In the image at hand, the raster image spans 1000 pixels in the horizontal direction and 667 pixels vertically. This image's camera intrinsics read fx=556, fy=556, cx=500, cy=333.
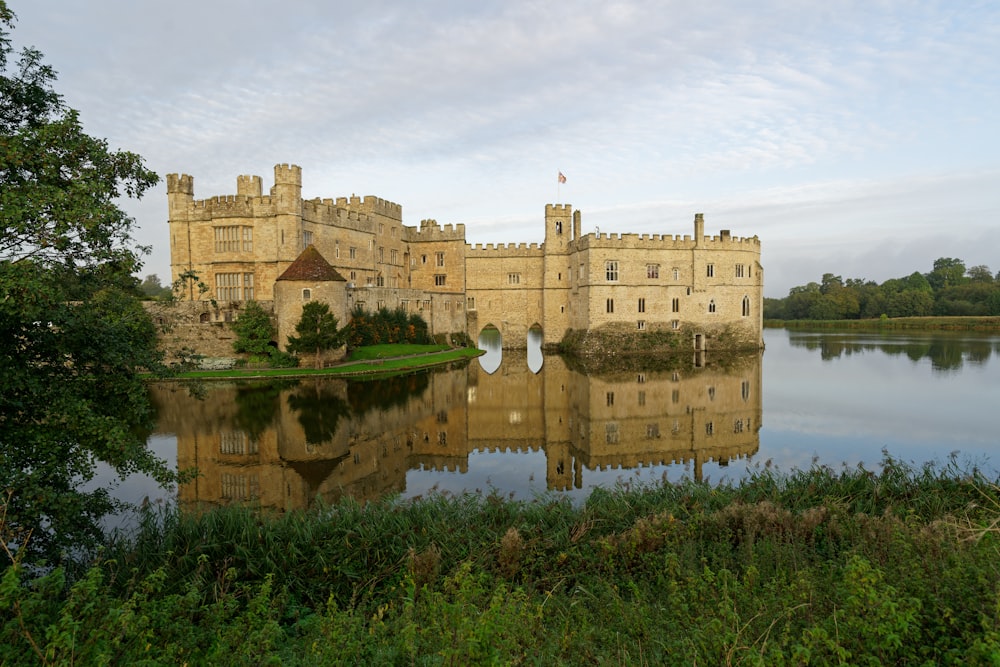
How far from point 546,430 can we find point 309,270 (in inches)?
680

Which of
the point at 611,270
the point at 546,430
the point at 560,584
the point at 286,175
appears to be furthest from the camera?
the point at 611,270

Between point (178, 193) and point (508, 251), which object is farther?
point (508, 251)

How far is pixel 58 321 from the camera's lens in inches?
273

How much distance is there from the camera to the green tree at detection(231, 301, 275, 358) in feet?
94.5

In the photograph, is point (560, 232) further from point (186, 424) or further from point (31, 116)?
point (31, 116)

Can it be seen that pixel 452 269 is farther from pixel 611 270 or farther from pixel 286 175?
pixel 286 175

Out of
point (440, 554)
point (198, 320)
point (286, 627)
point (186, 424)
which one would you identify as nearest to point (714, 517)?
point (440, 554)

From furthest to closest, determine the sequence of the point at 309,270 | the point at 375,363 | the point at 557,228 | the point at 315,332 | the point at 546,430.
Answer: the point at 557,228, the point at 375,363, the point at 309,270, the point at 315,332, the point at 546,430

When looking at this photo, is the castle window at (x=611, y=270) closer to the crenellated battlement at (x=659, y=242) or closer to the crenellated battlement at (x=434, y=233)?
the crenellated battlement at (x=659, y=242)

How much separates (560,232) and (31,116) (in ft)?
127

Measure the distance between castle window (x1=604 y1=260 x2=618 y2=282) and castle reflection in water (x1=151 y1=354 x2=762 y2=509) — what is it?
14871 mm

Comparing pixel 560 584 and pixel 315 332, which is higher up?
pixel 315 332

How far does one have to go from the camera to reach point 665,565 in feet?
22.9

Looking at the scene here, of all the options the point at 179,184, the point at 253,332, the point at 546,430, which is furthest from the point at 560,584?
the point at 179,184
